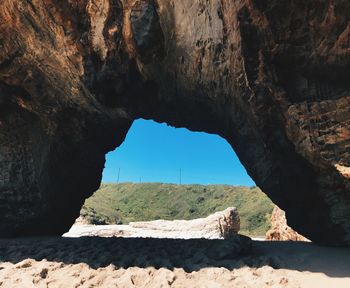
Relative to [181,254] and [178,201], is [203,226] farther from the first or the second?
[178,201]

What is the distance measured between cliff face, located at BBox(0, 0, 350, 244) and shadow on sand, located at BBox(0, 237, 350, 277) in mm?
A: 1407

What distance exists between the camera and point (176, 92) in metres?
12.8

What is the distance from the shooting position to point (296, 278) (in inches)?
276

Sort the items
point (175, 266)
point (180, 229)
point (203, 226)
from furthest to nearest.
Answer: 1. point (180, 229)
2. point (203, 226)
3. point (175, 266)

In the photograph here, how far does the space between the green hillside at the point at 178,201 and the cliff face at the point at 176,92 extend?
58281mm

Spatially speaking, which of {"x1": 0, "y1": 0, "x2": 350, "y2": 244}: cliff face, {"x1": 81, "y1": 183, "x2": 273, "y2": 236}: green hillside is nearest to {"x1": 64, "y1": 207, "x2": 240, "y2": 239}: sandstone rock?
{"x1": 0, "y1": 0, "x2": 350, "y2": 244}: cliff face

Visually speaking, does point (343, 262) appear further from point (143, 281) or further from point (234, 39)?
point (234, 39)

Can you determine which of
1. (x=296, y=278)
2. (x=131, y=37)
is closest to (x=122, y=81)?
(x=131, y=37)

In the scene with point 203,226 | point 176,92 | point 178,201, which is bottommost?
point 203,226

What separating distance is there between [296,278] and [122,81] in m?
7.86

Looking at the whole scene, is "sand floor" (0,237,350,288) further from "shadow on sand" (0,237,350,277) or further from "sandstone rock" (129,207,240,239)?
"sandstone rock" (129,207,240,239)

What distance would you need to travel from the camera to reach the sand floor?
282 inches

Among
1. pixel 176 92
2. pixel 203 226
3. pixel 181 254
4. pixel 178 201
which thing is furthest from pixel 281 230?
pixel 178 201

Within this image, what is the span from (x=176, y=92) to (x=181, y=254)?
5.97 meters
